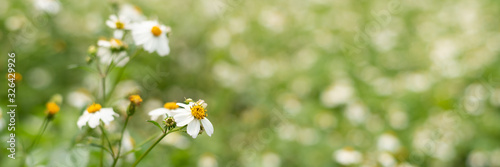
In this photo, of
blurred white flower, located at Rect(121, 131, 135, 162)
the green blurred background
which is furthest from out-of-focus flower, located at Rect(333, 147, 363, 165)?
blurred white flower, located at Rect(121, 131, 135, 162)

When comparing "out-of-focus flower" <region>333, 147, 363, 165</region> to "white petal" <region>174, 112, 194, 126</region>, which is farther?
"out-of-focus flower" <region>333, 147, 363, 165</region>

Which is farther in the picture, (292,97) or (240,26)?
(240,26)

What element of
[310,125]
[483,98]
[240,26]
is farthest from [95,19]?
[483,98]

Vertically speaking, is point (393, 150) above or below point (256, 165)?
above

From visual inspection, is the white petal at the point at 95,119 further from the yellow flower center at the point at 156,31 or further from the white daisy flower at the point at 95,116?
the yellow flower center at the point at 156,31

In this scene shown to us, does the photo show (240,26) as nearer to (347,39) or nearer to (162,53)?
(347,39)

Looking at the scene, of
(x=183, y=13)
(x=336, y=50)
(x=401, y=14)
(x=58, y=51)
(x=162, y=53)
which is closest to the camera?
(x=162, y=53)

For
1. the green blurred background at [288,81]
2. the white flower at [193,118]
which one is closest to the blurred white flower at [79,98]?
the green blurred background at [288,81]

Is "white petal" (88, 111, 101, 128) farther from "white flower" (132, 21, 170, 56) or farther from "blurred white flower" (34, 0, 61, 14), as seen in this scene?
"blurred white flower" (34, 0, 61, 14)
